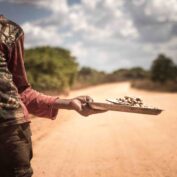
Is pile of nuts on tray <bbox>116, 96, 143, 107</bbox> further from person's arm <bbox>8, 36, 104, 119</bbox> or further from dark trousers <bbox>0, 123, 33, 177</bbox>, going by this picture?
dark trousers <bbox>0, 123, 33, 177</bbox>

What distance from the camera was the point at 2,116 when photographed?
3.61 meters

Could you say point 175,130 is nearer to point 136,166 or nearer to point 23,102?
point 136,166

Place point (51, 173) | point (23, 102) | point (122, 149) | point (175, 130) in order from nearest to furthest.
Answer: point (23, 102) < point (51, 173) < point (122, 149) < point (175, 130)

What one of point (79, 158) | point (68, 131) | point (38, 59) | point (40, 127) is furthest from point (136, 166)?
point (38, 59)

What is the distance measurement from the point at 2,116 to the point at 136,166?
15.1ft

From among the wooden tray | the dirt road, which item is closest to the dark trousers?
the wooden tray

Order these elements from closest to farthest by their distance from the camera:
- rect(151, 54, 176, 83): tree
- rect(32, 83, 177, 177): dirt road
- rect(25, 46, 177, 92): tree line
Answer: rect(32, 83, 177, 177): dirt road
rect(25, 46, 177, 92): tree line
rect(151, 54, 176, 83): tree

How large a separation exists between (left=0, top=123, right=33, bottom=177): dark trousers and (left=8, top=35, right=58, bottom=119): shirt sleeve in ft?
1.25

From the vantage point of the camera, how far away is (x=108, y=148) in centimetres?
970

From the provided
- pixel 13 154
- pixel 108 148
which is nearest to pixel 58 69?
pixel 108 148

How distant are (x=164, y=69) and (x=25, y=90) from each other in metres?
42.2

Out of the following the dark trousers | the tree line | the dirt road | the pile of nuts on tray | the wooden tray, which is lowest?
the dirt road

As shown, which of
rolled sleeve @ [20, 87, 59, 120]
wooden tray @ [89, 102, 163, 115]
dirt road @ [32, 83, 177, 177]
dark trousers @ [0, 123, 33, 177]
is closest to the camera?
dark trousers @ [0, 123, 33, 177]

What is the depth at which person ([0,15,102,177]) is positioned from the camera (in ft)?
11.9
